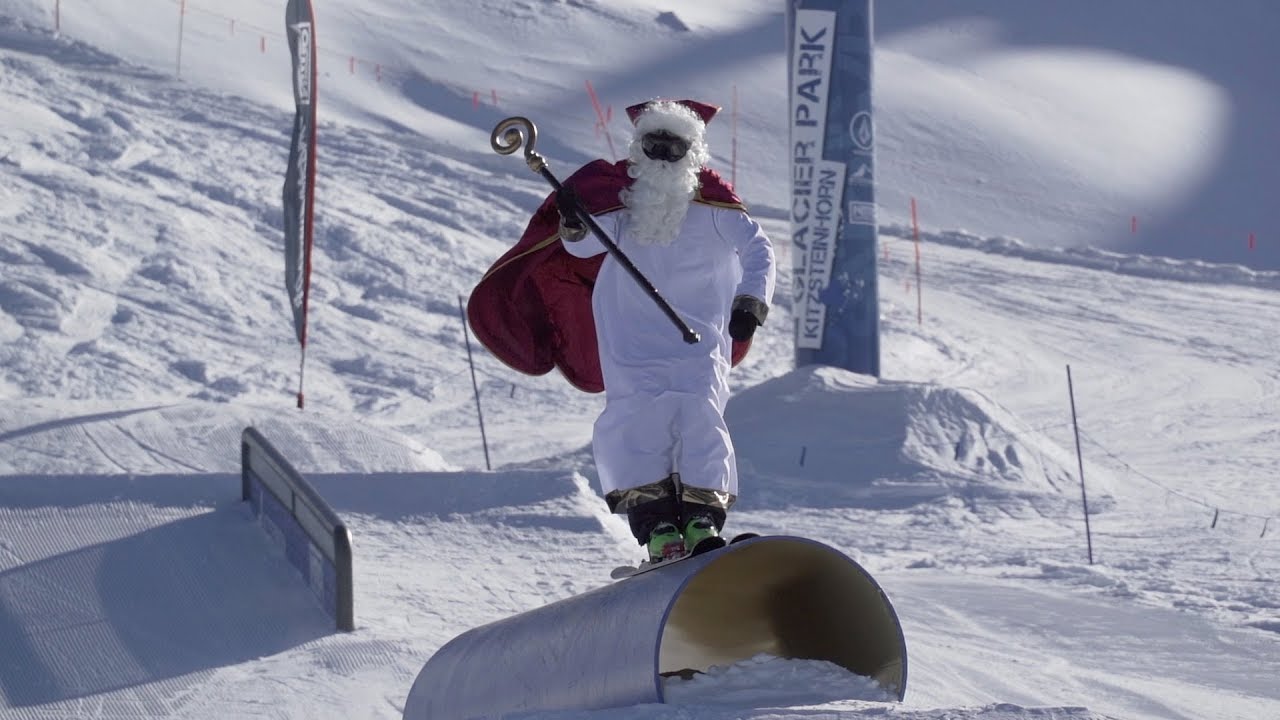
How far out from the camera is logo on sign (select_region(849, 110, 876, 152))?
519 inches

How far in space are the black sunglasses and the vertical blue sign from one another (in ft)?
28.4

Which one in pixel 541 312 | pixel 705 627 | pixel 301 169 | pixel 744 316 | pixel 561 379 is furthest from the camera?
pixel 561 379

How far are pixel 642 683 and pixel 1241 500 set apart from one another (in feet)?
33.8

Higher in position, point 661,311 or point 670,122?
point 670,122

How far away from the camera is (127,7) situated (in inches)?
966

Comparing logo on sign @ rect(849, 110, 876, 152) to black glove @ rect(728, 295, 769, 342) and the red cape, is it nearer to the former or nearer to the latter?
the red cape

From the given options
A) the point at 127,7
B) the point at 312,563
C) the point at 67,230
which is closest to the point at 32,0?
the point at 127,7

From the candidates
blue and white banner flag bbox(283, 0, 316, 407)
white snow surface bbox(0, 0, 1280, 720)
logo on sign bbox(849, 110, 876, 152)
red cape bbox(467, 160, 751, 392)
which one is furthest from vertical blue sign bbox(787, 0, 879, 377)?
red cape bbox(467, 160, 751, 392)

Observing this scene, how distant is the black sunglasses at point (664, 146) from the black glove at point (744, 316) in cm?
44

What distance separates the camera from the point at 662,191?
436cm

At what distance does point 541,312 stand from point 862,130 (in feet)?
Result: 28.9

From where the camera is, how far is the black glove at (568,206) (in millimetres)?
4320

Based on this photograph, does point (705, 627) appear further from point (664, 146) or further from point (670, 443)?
point (664, 146)

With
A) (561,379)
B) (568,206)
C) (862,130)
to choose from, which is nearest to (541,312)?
(568,206)
